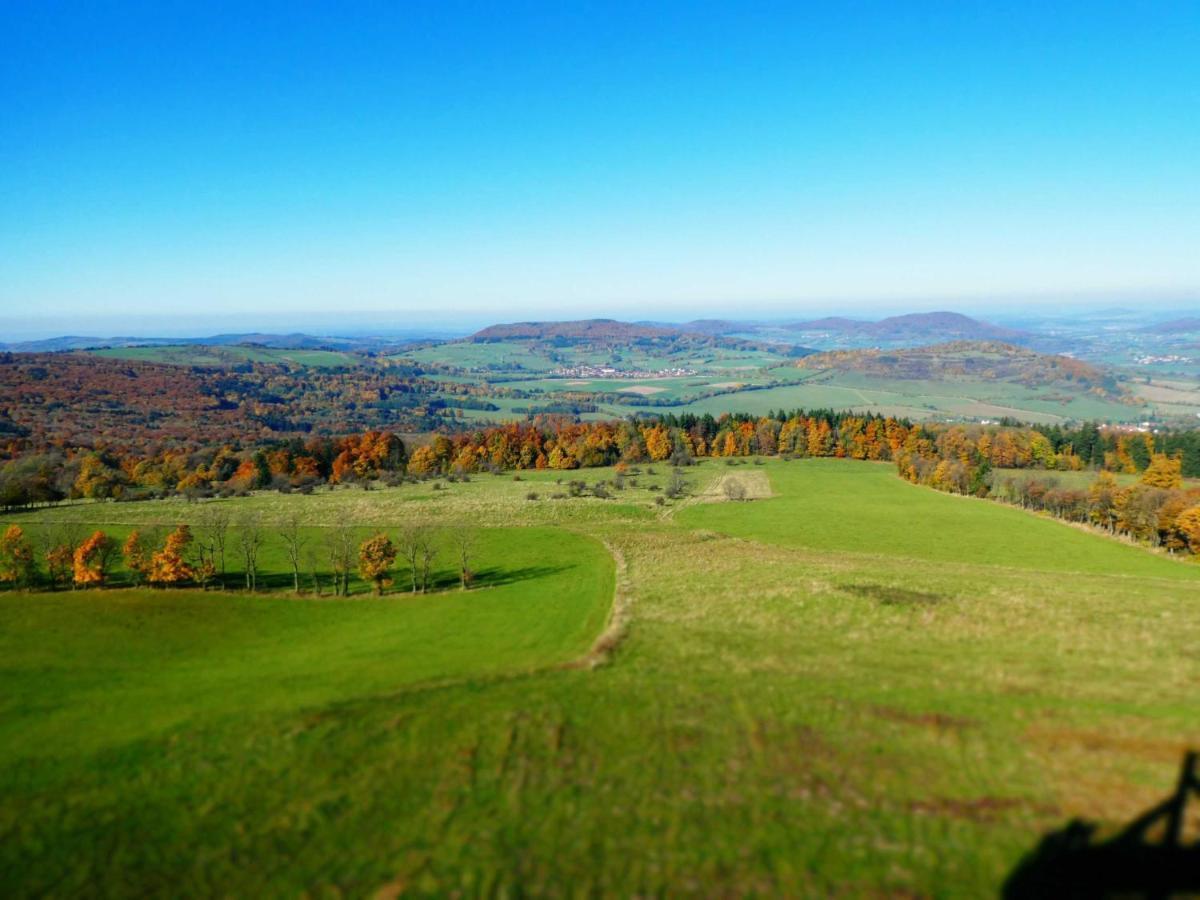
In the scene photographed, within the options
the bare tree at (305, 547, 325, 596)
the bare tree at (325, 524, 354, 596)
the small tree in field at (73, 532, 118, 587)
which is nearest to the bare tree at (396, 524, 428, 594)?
the bare tree at (325, 524, 354, 596)

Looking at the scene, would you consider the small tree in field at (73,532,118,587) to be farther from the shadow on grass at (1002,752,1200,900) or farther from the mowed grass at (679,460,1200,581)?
the shadow on grass at (1002,752,1200,900)

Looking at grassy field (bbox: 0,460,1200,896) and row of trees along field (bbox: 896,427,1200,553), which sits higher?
grassy field (bbox: 0,460,1200,896)

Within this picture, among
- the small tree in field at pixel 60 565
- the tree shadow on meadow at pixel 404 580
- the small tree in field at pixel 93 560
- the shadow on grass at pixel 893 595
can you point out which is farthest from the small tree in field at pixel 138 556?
the shadow on grass at pixel 893 595

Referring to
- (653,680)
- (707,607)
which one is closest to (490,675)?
(653,680)

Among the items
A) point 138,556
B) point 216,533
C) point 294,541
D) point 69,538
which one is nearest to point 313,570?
point 294,541

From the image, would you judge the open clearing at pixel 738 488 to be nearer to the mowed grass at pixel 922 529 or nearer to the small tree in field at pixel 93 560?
the mowed grass at pixel 922 529

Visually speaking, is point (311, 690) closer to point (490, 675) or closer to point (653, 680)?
point (490, 675)

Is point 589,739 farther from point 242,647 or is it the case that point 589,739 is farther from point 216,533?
point 216,533
